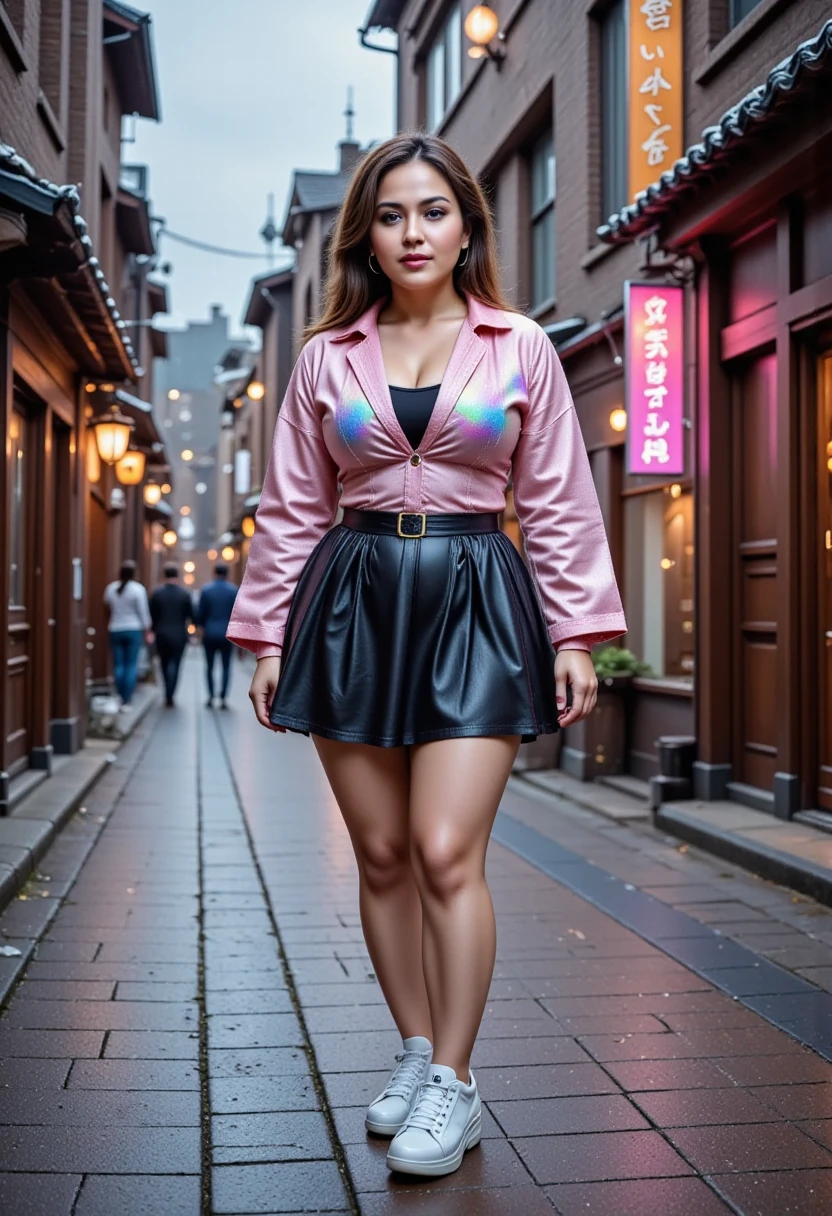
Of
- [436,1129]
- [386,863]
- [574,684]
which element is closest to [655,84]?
[574,684]

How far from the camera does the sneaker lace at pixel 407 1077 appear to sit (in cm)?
328

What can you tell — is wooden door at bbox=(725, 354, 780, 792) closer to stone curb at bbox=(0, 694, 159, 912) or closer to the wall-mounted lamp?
stone curb at bbox=(0, 694, 159, 912)

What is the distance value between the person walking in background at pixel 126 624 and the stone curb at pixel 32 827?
5.93 meters

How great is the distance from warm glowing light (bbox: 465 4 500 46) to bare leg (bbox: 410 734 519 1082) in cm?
1252

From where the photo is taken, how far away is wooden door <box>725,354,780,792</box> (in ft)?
26.9

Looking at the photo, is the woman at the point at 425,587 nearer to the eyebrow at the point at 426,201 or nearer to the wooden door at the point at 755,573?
the eyebrow at the point at 426,201

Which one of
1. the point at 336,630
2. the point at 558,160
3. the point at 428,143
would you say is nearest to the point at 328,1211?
the point at 336,630

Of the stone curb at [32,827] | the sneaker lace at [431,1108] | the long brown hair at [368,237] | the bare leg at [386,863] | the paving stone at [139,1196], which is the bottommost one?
the paving stone at [139,1196]

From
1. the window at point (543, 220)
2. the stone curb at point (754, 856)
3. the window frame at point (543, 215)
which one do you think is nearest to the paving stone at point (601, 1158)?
the stone curb at point (754, 856)

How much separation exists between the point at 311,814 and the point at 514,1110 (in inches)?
218

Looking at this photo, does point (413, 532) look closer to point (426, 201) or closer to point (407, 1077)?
point (426, 201)

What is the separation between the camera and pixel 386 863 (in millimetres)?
3299

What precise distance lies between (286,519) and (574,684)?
31.9 inches

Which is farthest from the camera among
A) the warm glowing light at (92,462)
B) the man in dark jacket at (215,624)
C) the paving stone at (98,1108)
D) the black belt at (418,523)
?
the man in dark jacket at (215,624)
